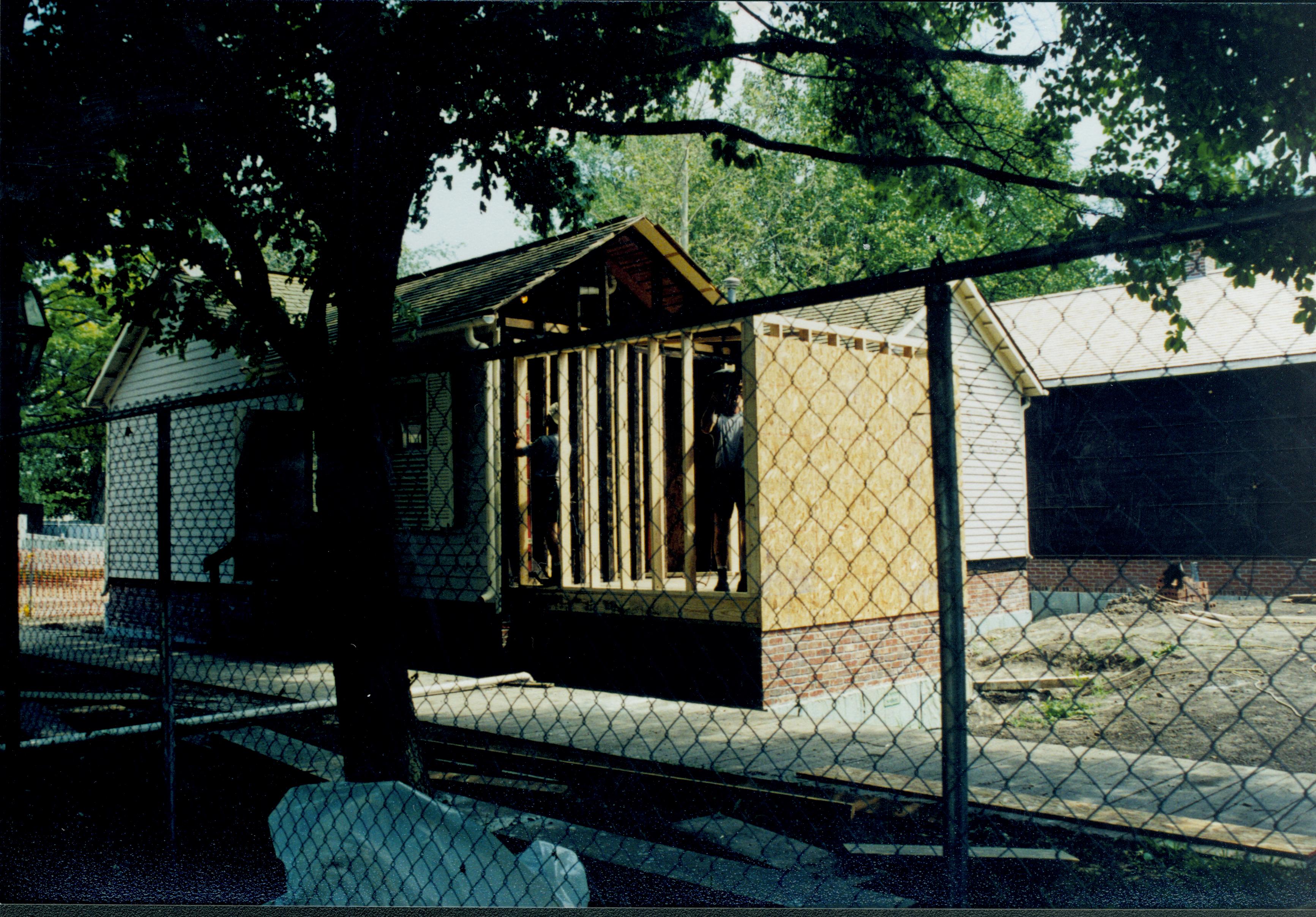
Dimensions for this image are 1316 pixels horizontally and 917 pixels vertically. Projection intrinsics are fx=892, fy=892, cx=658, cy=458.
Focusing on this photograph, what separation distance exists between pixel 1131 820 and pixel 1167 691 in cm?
765

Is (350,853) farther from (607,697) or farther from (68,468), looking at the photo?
(68,468)

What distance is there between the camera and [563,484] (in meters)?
9.84

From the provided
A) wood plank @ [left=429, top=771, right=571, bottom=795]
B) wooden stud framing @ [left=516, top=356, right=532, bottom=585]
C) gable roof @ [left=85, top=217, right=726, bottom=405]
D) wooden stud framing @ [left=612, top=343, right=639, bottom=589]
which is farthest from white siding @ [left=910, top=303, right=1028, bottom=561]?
wood plank @ [left=429, top=771, right=571, bottom=795]

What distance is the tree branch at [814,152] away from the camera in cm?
632

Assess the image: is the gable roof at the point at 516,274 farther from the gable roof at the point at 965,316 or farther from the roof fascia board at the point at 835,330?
the roof fascia board at the point at 835,330

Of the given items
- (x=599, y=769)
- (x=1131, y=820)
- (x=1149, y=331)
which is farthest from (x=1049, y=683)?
(x=1149, y=331)

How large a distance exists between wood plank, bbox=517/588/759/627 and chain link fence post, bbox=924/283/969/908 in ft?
17.3

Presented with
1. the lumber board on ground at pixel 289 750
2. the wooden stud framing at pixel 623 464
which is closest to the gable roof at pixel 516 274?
the wooden stud framing at pixel 623 464

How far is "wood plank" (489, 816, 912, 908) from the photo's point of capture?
13.8 ft

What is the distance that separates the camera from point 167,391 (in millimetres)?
15703

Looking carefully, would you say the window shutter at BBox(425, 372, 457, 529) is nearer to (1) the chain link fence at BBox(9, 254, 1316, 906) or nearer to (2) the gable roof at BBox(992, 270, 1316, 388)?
(1) the chain link fence at BBox(9, 254, 1316, 906)

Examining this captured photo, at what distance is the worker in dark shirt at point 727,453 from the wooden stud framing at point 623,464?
1194mm

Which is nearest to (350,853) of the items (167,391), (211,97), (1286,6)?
(211,97)

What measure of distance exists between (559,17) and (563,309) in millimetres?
5475
